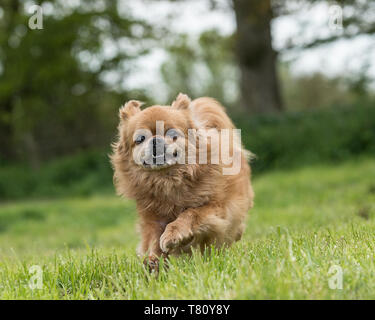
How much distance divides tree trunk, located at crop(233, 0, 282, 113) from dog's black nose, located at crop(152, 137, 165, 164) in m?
10.9

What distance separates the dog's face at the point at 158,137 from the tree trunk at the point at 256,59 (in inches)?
418

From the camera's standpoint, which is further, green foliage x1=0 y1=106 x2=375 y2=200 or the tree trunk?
the tree trunk

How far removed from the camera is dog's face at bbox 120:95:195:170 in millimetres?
3482

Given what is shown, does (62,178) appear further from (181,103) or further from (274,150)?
(181,103)

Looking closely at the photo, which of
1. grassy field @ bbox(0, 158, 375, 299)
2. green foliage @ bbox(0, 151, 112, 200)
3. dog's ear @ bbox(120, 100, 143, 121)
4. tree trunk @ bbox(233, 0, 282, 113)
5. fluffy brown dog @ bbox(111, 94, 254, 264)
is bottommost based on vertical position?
grassy field @ bbox(0, 158, 375, 299)

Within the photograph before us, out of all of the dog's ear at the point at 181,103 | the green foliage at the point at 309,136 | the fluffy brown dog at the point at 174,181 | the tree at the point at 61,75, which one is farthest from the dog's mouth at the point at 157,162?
the tree at the point at 61,75

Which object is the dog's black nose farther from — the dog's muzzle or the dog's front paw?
the dog's front paw

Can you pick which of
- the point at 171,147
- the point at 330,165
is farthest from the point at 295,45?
the point at 171,147

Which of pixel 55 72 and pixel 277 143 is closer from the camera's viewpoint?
pixel 277 143

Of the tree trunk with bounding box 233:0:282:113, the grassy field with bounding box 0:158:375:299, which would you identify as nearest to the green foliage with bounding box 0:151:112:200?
the tree trunk with bounding box 233:0:282:113

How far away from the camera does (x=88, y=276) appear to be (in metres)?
3.26

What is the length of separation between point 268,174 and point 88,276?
9268 mm

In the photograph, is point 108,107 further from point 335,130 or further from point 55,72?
point 335,130

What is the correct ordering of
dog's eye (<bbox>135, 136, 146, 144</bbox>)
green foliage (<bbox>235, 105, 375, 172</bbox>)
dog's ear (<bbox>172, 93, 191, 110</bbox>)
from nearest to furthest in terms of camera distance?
dog's eye (<bbox>135, 136, 146, 144</bbox>) → dog's ear (<bbox>172, 93, 191, 110</bbox>) → green foliage (<bbox>235, 105, 375, 172</bbox>)
